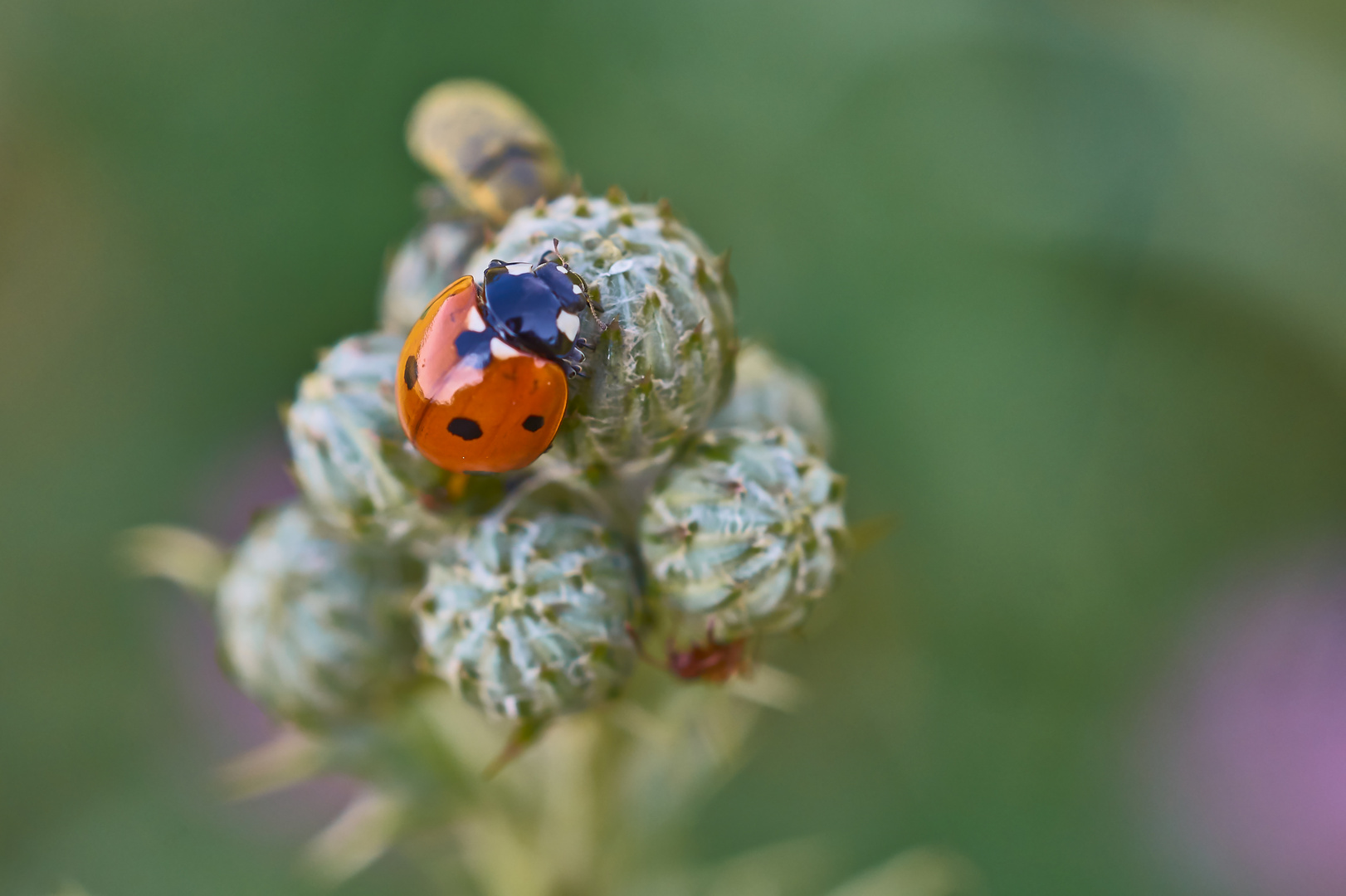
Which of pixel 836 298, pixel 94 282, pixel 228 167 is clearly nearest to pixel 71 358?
pixel 94 282

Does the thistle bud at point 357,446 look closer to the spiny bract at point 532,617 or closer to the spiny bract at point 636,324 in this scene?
the spiny bract at point 532,617

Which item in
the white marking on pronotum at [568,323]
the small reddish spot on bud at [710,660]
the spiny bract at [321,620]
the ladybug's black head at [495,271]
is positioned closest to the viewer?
the white marking on pronotum at [568,323]

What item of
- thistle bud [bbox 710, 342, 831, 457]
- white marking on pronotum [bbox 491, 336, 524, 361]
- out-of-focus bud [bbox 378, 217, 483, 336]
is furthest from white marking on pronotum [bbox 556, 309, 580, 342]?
out-of-focus bud [bbox 378, 217, 483, 336]

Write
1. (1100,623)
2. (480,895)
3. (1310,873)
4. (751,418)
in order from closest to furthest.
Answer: (751,418), (480,895), (1310,873), (1100,623)

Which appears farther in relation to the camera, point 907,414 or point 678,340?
point 907,414

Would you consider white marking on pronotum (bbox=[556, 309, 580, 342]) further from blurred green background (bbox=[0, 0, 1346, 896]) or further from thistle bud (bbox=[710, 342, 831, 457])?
blurred green background (bbox=[0, 0, 1346, 896])

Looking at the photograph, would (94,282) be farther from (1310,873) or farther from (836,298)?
(1310,873)

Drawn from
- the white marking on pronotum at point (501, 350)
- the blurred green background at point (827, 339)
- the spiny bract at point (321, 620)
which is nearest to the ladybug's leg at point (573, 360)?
the white marking on pronotum at point (501, 350)
